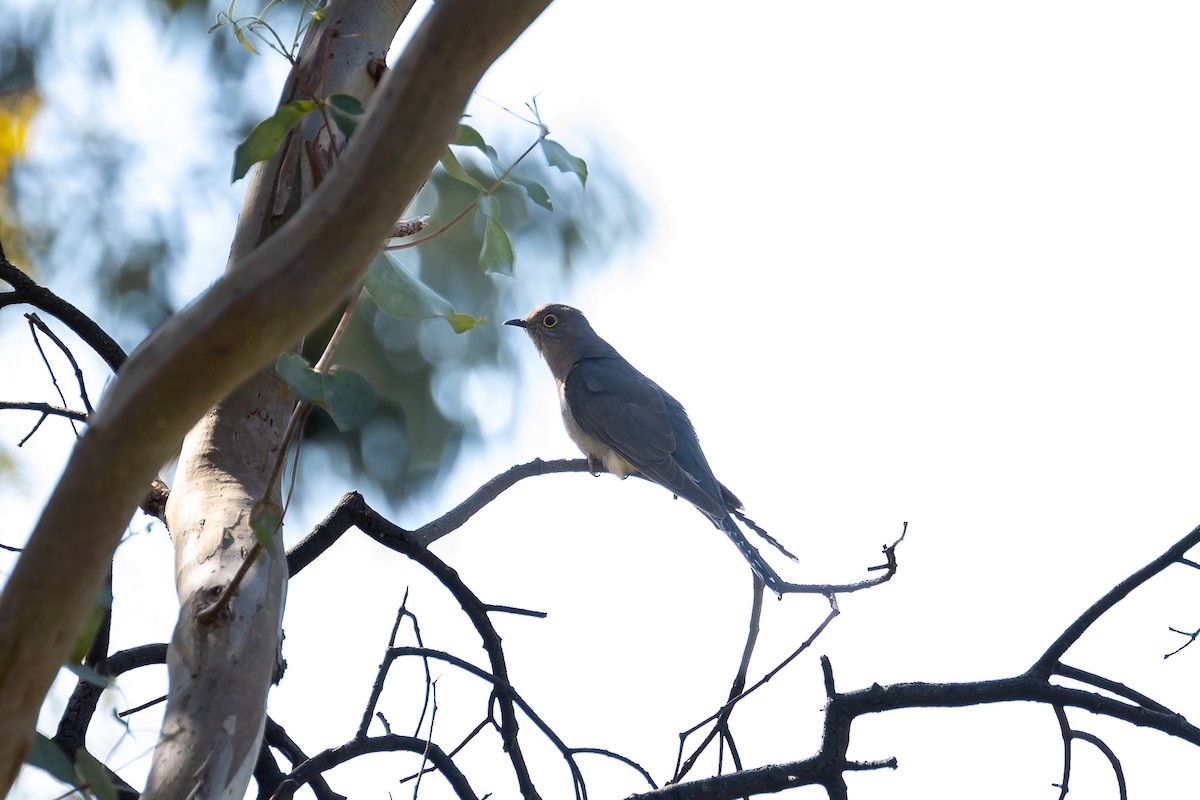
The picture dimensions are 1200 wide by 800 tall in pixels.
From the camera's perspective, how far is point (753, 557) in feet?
11.8

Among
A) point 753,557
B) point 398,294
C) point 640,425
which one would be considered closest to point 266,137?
point 398,294

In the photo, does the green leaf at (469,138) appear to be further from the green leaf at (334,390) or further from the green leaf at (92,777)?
the green leaf at (92,777)

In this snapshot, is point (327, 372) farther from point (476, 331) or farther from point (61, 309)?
point (476, 331)

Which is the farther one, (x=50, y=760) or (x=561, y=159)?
(x=561, y=159)

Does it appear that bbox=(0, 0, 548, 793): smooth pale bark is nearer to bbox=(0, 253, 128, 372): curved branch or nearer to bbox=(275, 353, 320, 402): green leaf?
bbox=(275, 353, 320, 402): green leaf

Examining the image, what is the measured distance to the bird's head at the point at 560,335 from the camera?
19.2 feet

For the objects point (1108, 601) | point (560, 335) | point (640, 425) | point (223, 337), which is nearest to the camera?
point (223, 337)

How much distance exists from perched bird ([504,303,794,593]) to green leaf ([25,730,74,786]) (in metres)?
3.68

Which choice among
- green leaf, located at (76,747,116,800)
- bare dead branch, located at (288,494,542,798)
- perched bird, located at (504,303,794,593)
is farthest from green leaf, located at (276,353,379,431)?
perched bird, located at (504,303,794,593)

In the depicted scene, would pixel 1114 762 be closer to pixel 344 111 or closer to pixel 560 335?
pixel 344 111

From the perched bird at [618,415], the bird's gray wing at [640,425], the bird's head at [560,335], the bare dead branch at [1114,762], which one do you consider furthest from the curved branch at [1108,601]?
the bird's head at [560,335]

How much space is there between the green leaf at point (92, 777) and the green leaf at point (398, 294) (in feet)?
2.41

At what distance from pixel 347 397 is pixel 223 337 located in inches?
20.6

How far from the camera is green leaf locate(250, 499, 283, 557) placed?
130 cm
